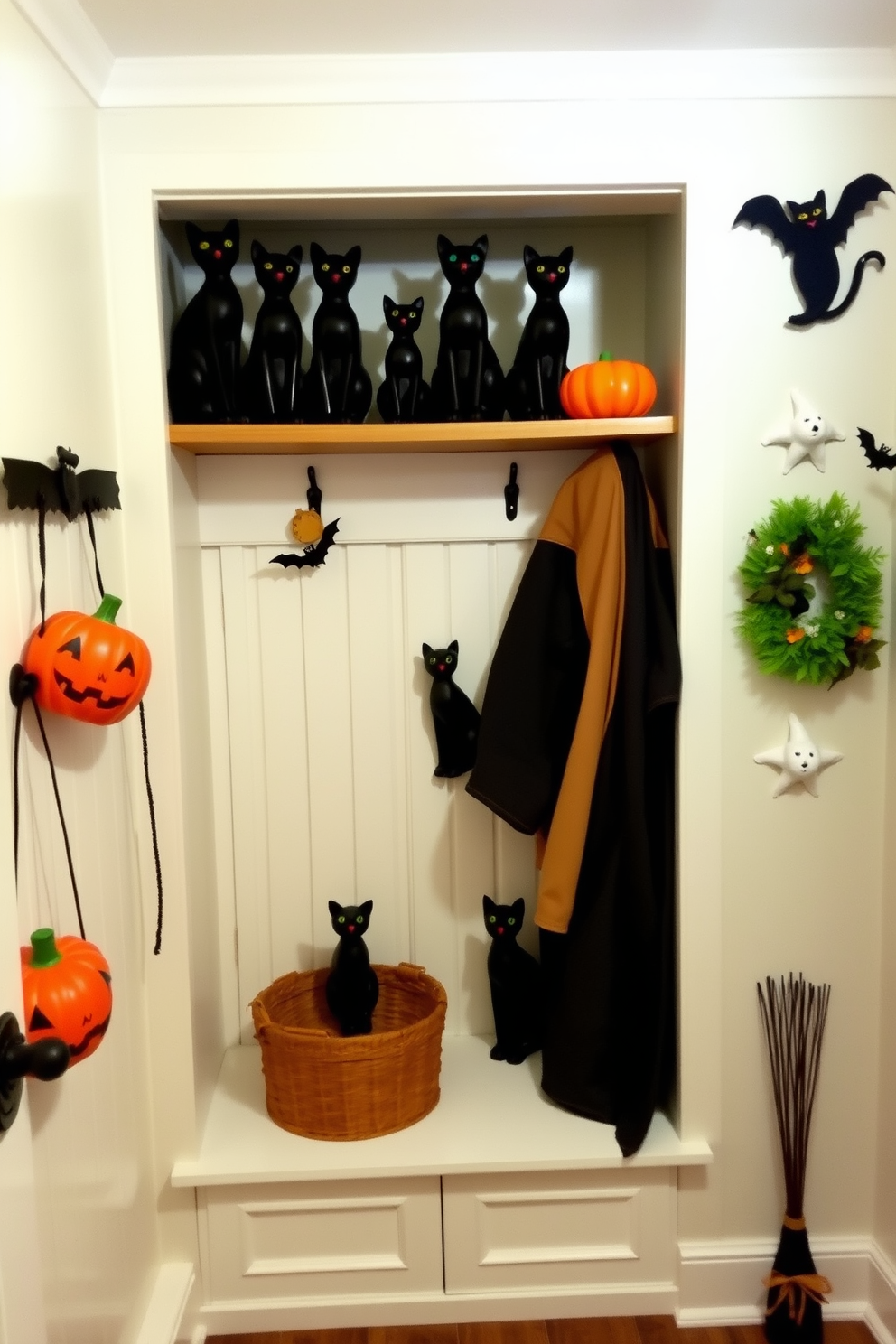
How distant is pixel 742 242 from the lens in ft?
5.59

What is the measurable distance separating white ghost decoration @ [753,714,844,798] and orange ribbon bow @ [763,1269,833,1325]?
86 cm

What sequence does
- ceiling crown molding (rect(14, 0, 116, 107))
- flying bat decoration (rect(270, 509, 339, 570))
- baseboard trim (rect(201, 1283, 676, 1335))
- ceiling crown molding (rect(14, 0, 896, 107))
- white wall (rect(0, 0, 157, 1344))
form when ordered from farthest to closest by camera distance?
flying bat decoration (rect(270, 509, 339, 570)), baseboard trim (rect(201, 1283, 676, 1335)), ceiling crown molding (rect(14, 0, 896, 107)), ceiling crown molding (rect(14, 0, 116, 107)), white wall (rect(0, 0, 157, 1344))

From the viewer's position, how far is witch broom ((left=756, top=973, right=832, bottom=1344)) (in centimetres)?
181

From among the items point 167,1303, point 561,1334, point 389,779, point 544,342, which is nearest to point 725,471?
point 544,342

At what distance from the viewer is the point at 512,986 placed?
200cm

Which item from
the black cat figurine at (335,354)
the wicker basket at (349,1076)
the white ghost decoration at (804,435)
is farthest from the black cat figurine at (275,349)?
the wicker basket at (349,1076)

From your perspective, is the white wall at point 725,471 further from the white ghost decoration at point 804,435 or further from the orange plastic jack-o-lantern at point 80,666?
the orange plastic jack-o-lantern at point 80,666

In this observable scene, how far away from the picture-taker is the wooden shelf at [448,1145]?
1.76m

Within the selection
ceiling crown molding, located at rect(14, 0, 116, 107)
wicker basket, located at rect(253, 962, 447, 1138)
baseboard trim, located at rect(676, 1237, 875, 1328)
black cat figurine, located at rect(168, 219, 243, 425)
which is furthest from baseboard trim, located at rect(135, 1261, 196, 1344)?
ceiling crown molding, located at rect(14, 0, 116, 107)

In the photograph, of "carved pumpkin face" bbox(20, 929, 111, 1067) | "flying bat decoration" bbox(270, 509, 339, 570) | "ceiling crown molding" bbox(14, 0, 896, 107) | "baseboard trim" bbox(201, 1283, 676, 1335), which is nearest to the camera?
"carved pumpkin face" bbox(20, 929, 111, 1067)

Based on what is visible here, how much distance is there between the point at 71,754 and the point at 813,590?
1228 millimetres

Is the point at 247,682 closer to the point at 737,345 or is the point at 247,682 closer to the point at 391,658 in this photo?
the point at 391,658

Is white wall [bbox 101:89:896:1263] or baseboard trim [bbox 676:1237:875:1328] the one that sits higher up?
white wall [bbox 101:89:896:1263]

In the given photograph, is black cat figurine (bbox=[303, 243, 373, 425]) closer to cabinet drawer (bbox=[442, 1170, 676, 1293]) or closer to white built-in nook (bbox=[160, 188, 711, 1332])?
white built-in nook (bbox=[160, 188, 711, 1332])
